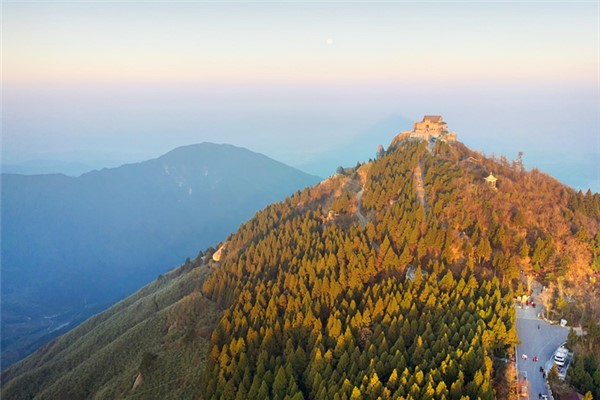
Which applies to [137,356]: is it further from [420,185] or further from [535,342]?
[420,185]

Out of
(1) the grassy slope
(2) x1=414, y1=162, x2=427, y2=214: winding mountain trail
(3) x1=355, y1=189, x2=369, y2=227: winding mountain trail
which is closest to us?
(1) the grassy slope

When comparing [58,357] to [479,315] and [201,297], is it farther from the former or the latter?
[479,315]

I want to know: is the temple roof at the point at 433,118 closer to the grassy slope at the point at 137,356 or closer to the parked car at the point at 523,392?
the grassy slope at the point at 137,356

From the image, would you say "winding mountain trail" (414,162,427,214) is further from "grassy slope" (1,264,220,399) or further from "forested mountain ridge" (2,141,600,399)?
"grassy slope" (1,264,220,399)

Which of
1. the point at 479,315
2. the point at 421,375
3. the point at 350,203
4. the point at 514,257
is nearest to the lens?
the point at 421,375

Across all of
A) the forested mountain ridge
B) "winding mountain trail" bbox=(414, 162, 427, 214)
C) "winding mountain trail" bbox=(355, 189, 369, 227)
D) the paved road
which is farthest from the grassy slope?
"winding mountain trail" bbox=(414, 162, 427, 214)

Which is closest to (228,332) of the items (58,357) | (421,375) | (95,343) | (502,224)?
(421,375)
